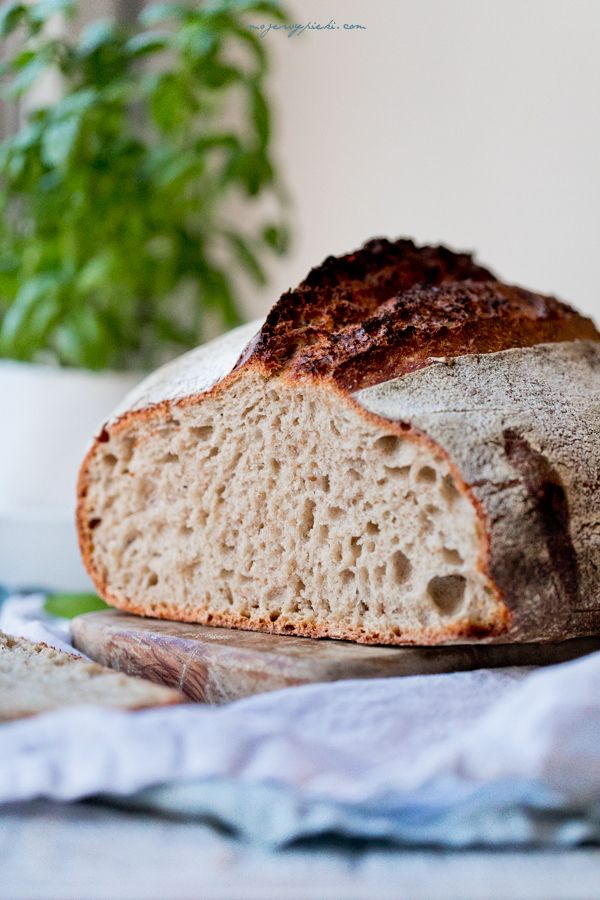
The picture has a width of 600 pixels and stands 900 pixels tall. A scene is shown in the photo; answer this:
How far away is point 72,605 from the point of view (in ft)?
8.09

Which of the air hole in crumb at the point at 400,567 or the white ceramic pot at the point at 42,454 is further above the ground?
the white ceramic pot at the point at 42,454

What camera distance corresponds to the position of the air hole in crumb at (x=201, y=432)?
6.15ft

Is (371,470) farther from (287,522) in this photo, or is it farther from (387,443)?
(287,522)

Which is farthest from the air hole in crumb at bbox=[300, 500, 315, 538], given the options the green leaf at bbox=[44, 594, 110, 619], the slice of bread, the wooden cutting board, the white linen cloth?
the green leaf at bbox=[44, 594, 110, 619]

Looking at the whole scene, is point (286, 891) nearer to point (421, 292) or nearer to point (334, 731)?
point (334, 731)

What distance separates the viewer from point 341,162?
3.82m

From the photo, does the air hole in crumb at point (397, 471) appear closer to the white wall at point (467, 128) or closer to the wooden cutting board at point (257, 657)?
the wooden cutting board at point (257, 657)

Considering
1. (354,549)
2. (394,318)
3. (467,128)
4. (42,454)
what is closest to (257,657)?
(354,549)

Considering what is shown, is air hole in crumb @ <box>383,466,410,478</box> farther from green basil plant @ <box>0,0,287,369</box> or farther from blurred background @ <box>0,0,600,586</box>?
green basil plant @ <box>0,0,287,369</box>

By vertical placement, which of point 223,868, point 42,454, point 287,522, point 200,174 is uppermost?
point 200,174

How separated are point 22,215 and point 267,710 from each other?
7.57 feet

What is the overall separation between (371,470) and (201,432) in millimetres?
403

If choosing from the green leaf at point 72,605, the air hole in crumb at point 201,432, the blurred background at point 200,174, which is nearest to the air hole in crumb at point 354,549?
the air hole in crumb at point 201,432

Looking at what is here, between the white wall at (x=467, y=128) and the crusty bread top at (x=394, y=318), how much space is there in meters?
1.12
